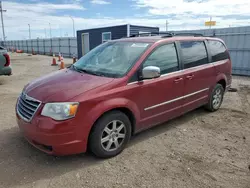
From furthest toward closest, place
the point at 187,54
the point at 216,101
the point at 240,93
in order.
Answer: the point at 240,93 → the point at 216,101 → the point at 187,54

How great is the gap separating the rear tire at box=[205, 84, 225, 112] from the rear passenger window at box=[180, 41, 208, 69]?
2.68ft

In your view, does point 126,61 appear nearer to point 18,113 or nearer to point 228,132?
point 18,113

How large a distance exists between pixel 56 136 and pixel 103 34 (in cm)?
1653

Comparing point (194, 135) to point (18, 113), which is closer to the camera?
point (18, 113)

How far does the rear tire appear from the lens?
5.12 meters

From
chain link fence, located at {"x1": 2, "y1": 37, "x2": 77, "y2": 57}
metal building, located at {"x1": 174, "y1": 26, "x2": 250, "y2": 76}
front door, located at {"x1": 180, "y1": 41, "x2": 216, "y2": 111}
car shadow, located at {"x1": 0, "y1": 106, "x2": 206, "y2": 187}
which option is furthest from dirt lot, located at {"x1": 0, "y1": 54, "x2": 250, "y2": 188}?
chain link fence, located at {"x1": 2, "y1": 37, "x2": 77, "y2": 57}

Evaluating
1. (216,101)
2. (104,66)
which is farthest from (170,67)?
(216,101)

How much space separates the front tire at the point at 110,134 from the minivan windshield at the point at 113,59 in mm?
668

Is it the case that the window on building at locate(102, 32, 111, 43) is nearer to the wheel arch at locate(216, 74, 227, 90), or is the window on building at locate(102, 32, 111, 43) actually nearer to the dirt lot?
the wheel arch at locate(216, 74, 227, 90)

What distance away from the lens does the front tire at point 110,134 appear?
3.05 meters

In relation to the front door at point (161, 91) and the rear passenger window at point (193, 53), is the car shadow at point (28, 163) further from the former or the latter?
the rear passenger window at point (193, 53)

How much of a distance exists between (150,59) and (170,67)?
0.52 metres

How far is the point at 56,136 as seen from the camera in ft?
9.18

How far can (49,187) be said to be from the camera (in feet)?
8.69
